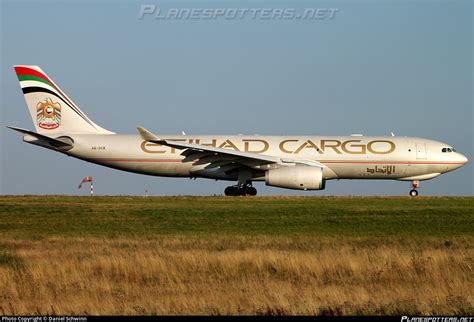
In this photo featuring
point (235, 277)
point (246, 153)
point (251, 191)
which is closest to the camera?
point (235, 277)

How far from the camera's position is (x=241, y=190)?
42.3 m

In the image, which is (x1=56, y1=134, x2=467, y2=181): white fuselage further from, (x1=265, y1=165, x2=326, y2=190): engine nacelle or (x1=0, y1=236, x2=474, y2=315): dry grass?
(x1=0, y1=236, x2=474, y2=315): dry grass

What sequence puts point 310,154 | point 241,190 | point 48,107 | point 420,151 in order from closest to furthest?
point 241,190 → point 310,154 → point 420,151 → point 48,107

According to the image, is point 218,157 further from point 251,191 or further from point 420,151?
point 420,151

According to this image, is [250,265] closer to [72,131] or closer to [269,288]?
[269,288]

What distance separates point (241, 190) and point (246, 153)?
2.05 meters

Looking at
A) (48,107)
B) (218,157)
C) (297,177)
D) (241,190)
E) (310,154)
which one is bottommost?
(241,190)

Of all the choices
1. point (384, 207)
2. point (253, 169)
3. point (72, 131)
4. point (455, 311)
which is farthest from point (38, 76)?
point (455, 311)

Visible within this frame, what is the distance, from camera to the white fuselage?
140 ft

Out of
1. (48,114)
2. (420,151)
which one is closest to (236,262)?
(420,151)

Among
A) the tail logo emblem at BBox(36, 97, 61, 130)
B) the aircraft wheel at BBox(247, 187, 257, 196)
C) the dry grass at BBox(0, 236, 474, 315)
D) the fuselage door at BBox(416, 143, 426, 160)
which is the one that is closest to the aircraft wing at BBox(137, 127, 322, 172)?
the aircraft wheel at BBox(247, 187, 257, 196)

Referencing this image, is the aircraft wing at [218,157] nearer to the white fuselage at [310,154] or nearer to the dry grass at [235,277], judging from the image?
the white fuselage at [310,154]

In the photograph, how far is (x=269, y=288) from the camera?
15117mm

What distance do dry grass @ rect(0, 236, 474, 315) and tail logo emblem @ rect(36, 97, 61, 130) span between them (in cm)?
2402
